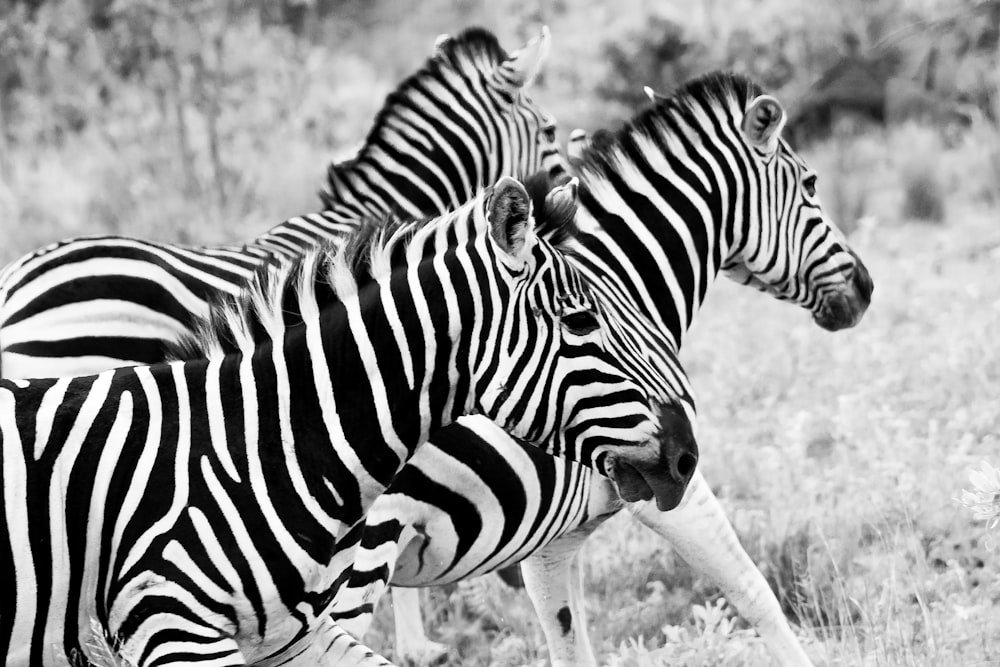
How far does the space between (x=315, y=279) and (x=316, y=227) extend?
270 cm

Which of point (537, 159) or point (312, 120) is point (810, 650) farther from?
point (312, 120)

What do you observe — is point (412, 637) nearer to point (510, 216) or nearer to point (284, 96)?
point (510, 216)

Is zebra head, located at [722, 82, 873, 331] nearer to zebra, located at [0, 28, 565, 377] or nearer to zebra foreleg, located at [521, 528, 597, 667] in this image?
zebra foreleg, located at [521, 528, 597, 667]

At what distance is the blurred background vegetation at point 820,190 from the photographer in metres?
5.05

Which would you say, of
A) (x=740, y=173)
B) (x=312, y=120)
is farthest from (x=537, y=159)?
(x=312, y=120)

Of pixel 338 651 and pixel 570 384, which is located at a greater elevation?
pixel 570 384

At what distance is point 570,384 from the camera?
3.16 meters

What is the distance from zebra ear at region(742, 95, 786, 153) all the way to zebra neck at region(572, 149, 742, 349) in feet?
0.73

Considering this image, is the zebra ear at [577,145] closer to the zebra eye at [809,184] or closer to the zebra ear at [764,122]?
the zebra ear at [764,122]

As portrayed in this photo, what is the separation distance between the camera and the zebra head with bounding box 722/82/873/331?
15.2ft

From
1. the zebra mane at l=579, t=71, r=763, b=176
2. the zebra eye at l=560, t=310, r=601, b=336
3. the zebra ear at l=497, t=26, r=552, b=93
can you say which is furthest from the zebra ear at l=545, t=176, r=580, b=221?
the zebra ear at l=497, t=26, r=552, b=93

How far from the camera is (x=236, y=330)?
3.29 metres

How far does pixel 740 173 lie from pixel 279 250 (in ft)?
7.31

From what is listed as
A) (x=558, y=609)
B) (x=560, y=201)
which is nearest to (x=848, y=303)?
(x=558, y=609)
